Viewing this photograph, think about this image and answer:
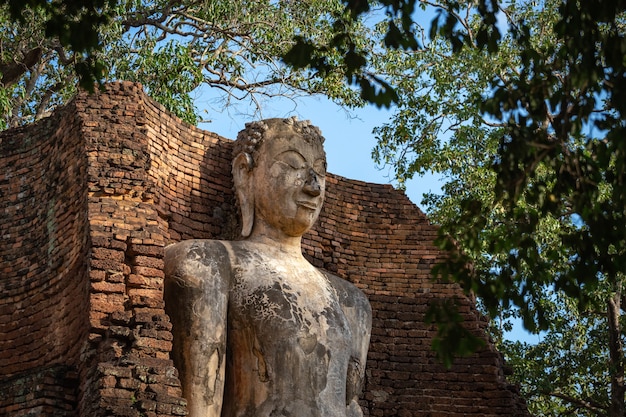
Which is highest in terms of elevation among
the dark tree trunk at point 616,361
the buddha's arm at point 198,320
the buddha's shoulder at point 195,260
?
the dark tree trunk at point 616,361

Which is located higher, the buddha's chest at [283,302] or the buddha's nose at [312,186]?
the buddha's nose at [312,186]

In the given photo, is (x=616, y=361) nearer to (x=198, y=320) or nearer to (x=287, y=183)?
(x=287, y=183)

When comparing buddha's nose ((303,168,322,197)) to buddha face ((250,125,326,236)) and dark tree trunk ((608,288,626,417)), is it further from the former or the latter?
dark tree trunk ((608,288,626,417))

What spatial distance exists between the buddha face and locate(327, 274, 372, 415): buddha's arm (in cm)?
66

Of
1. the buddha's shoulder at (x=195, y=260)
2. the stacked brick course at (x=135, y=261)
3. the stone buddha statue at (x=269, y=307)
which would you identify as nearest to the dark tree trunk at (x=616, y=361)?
the stacked brick course at (x=135, y=261)

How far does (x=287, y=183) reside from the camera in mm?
11266

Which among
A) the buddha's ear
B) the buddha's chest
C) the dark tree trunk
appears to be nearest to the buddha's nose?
the buddha's ear

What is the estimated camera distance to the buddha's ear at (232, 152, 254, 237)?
1137cm

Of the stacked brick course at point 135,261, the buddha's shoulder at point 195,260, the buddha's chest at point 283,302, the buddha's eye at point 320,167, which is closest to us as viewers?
the stacked brick course at point 135,261

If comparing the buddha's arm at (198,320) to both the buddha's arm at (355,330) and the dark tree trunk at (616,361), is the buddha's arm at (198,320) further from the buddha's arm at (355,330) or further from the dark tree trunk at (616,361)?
the dark tree trunk at (616,361)

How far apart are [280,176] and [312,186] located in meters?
0.29

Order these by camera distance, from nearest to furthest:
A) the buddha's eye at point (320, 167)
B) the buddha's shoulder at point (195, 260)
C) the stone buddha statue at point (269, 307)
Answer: the stone buddha statue at point (269, 307) < the buddha's shoulder at point (195, 260) < the buddha's eye at point (320, 167)

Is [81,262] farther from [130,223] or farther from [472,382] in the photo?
[472,382]

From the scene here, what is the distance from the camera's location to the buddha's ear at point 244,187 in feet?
37.3
